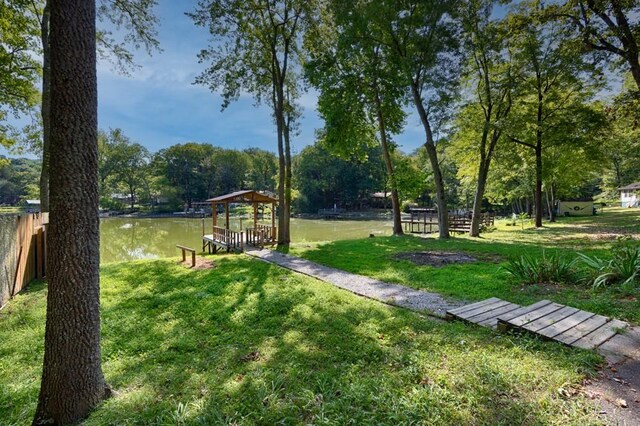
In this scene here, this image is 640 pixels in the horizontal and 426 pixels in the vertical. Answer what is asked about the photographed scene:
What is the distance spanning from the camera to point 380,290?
18.4 feet

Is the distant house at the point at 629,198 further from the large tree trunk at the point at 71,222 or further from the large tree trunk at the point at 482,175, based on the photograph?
the large tree trunk at the point at 71,222

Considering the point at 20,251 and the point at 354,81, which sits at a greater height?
the point at 354,81

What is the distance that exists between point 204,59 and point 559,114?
618 inches

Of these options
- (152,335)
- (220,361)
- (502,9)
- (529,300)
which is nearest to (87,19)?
(220,361)

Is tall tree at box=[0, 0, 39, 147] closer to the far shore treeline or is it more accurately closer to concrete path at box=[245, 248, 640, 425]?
concrete path at box=[245, 248, 640, 425]

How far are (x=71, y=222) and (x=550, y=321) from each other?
464 cm

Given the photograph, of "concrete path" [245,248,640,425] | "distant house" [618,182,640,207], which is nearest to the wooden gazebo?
"concrete path" [245,248,640,425]

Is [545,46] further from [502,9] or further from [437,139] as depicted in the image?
[437,139]

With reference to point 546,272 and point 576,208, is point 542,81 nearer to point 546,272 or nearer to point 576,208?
point 546,272

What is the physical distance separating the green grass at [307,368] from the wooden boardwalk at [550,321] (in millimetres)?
181

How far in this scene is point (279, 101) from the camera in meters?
12.0

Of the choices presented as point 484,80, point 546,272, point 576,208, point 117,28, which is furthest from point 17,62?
point 576,208

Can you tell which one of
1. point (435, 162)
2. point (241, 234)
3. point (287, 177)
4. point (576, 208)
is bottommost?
point (241, 234)

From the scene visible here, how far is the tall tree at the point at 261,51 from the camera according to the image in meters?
11.4
